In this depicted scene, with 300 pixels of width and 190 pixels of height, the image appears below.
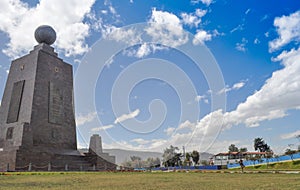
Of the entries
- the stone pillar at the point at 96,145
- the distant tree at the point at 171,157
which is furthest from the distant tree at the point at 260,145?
the stone pillar at the point at 96,145

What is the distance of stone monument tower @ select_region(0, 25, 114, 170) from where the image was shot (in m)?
23.5

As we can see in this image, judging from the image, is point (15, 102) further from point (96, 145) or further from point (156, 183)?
point (156, 183)

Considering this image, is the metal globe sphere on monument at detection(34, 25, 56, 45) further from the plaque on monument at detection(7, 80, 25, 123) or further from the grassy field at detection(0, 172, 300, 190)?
the grassy field at detection(0, 172, 300, 190)

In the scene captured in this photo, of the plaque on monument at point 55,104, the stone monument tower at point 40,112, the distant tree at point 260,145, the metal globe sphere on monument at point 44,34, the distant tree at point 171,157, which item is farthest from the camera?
the distant tree at point 260,145

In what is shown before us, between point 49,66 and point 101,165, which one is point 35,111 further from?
point 101,165

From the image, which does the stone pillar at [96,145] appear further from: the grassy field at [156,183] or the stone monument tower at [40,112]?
the grassy field at [156,183]

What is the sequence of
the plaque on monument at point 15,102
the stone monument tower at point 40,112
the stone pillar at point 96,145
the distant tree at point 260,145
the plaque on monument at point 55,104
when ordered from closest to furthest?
the stone monument tower at point 40,112
the plaque on monument at point 15,102
the stone pillar at point 96,145
the plaque on monument at point 55,104
the distant tree at point 260,145

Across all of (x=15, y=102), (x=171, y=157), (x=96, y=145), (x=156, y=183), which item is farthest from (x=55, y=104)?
(x=171, y=157)

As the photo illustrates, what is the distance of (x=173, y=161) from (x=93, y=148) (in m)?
39.1

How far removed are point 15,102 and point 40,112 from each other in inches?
132

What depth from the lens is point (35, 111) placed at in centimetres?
2673

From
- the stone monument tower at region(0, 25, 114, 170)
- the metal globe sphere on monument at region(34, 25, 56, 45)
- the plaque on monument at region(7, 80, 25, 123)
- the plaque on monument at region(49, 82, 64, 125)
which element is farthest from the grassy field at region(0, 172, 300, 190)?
the metal globe sphere on monument at region(34, 25, 56, 45)

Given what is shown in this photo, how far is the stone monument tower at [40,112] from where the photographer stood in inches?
926

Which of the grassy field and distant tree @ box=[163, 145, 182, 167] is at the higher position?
distant tree @ box=[163, 145, 182, 167]
